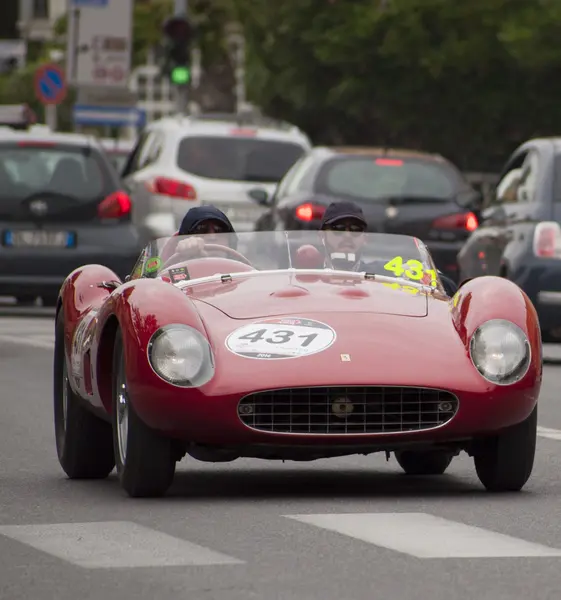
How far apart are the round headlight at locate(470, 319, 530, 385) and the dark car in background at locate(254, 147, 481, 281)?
43.3 feet

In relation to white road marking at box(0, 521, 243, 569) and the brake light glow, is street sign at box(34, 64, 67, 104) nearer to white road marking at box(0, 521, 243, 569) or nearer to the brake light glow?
the brake light glow

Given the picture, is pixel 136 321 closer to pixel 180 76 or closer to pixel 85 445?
pixel 85 445

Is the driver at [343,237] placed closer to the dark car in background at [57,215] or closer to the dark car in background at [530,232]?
the dark car in background at [530,232]

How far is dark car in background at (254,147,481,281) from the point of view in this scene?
2311 centimetres

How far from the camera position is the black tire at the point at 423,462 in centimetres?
1061

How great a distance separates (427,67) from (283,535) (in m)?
35.0

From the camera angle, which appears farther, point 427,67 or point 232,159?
point 427,67

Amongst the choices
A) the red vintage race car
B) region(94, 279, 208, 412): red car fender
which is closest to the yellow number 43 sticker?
the red vintage race car

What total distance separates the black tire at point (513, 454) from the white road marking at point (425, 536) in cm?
77

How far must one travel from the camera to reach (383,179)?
2361cm

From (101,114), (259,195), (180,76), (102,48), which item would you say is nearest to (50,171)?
(259,195)

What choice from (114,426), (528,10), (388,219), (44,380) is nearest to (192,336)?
(114,426)

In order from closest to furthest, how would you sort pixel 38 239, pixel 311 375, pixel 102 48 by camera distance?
pixel 311 375
pixel 38 239
pixel 102 48

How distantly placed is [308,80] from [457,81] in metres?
Result: 2.99
